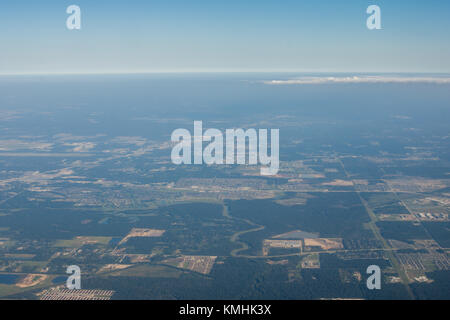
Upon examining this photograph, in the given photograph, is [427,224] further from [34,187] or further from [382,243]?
[34,187]

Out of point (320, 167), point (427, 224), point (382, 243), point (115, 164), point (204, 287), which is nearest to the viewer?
point (204, 287)

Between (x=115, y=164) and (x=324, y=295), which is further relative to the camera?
(x=115, y=164)

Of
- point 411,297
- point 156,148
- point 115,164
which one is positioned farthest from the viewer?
point 156,148

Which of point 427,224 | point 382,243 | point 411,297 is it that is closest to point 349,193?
point 427,224

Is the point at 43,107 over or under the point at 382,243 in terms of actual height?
over

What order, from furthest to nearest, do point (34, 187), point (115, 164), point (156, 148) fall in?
point (156, 148) < point (115, 164) < point (34, 187)
